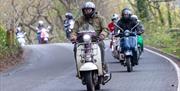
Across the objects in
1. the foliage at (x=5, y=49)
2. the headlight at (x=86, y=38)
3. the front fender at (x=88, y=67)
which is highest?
the headlight at (x=86, y=38)

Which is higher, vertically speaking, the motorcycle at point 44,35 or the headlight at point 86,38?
the headlight at point 86,38

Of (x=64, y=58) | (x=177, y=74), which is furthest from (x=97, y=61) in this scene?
(x=64, y=58)

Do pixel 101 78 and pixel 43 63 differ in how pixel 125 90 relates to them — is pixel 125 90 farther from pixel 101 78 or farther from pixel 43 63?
pixel 43 63

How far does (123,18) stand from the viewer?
784 inches

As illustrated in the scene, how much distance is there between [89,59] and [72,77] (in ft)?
15.6

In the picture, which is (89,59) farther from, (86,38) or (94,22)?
(94,22)

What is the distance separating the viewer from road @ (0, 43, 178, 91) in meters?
14.9

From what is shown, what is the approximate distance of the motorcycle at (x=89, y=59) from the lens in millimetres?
13324

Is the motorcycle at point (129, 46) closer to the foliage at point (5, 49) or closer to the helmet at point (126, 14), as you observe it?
the helmet at point (126, 14)

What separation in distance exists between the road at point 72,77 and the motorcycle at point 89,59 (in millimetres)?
992

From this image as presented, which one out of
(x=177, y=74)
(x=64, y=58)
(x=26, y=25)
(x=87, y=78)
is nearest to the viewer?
(x=87, y=78)

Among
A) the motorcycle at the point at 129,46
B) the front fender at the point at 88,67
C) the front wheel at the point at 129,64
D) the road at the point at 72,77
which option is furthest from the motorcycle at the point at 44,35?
the front fender at the point at 88,67

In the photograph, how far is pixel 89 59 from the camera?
530 inches

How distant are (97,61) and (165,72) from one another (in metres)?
5.26
